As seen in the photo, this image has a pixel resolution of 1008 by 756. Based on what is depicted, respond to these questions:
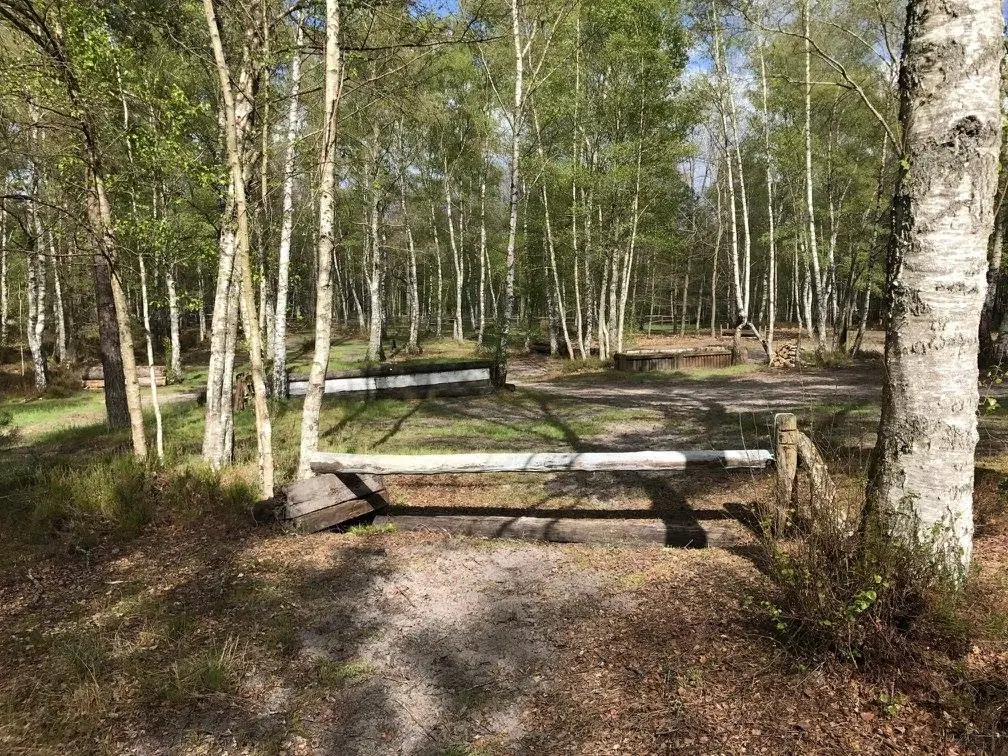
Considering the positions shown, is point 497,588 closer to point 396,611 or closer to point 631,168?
point 396,611

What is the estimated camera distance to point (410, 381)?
13.1 m

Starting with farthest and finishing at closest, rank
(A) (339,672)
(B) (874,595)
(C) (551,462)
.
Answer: (C) (551,462), (A) (339,672), (B) (874,595)

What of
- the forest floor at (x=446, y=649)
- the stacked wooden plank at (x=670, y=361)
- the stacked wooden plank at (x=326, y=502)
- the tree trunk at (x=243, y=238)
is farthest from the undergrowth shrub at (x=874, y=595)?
the stacked wooden plank at (x=670, y=361)

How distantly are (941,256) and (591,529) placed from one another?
322 cm

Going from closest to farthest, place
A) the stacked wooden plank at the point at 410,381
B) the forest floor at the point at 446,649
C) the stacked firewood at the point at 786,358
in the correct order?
the forest floor at the point at 446,649, the stacked wooden plank at the point at 410,381, the stacked firewood at the point at 786,358

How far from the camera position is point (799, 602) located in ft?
9.91

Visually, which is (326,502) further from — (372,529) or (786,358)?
(786,358)

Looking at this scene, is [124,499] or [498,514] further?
[498,514]

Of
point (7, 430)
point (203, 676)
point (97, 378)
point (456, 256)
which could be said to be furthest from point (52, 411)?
point (456, 256)

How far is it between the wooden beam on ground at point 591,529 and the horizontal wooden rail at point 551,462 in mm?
476

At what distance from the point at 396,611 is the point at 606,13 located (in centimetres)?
1886

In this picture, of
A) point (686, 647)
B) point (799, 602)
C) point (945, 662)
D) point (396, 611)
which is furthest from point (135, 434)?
point (945, 662)

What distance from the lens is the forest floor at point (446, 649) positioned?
2680 mm

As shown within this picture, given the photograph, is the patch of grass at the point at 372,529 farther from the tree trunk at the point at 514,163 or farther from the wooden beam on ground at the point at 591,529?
the tree trunk at the point at 514,163
